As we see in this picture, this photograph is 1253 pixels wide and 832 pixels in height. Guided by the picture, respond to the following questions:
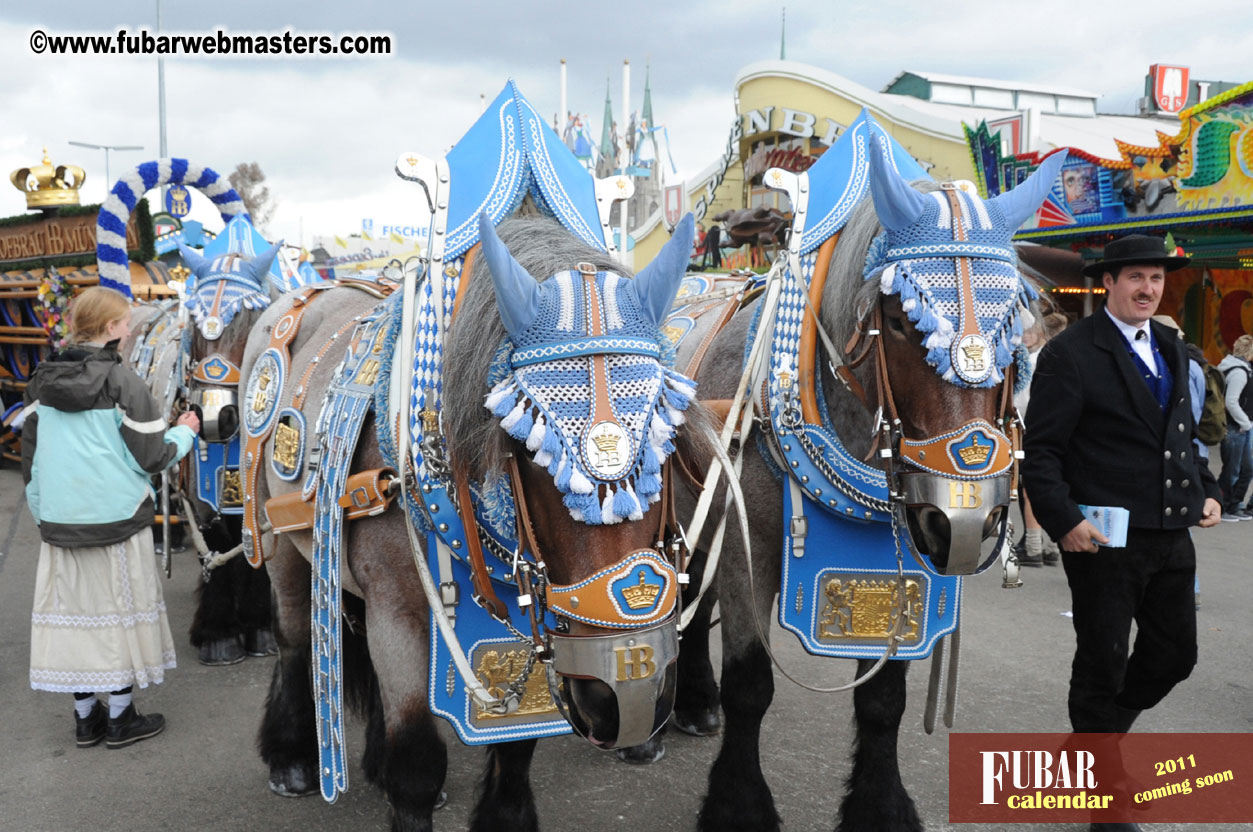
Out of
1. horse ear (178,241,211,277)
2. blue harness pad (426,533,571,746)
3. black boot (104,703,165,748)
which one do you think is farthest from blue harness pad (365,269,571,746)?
horse ear (178,241,211,277)

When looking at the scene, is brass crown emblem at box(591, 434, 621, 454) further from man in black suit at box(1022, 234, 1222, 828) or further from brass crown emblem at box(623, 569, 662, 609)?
man in black suit at box(1022, 234, 1222, 828)

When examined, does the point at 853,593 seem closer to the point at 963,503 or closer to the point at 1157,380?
the point at 963,503

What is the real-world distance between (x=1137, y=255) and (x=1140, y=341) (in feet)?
0.96

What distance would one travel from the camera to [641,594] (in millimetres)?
1671

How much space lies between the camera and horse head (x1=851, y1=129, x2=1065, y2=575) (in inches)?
86.3

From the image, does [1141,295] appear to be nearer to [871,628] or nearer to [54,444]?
[871,628]

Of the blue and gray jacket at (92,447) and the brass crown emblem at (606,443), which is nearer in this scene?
the brass crown emblem at (606,443)

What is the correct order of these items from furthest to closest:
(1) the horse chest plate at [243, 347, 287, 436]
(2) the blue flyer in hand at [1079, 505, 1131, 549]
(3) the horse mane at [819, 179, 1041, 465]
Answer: (1) the horse chest plate at [243, 347, 287, 436] < (2) the blue flyer in hand at [1079, 505, 1131, 549] < (3) the horse mane at [819, 179, 1041, 465]

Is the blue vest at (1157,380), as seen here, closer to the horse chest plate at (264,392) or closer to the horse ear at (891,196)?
the horse ear at (891,196)

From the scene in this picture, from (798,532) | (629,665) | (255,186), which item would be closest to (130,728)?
(798,532)

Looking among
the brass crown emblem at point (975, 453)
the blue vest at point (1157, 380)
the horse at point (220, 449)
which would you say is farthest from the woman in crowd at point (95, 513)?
the blue vest at point (1157, 380)

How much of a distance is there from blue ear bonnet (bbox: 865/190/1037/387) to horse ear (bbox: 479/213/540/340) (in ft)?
3.23

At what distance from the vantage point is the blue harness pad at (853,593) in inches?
108

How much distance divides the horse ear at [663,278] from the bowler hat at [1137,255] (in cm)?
162
